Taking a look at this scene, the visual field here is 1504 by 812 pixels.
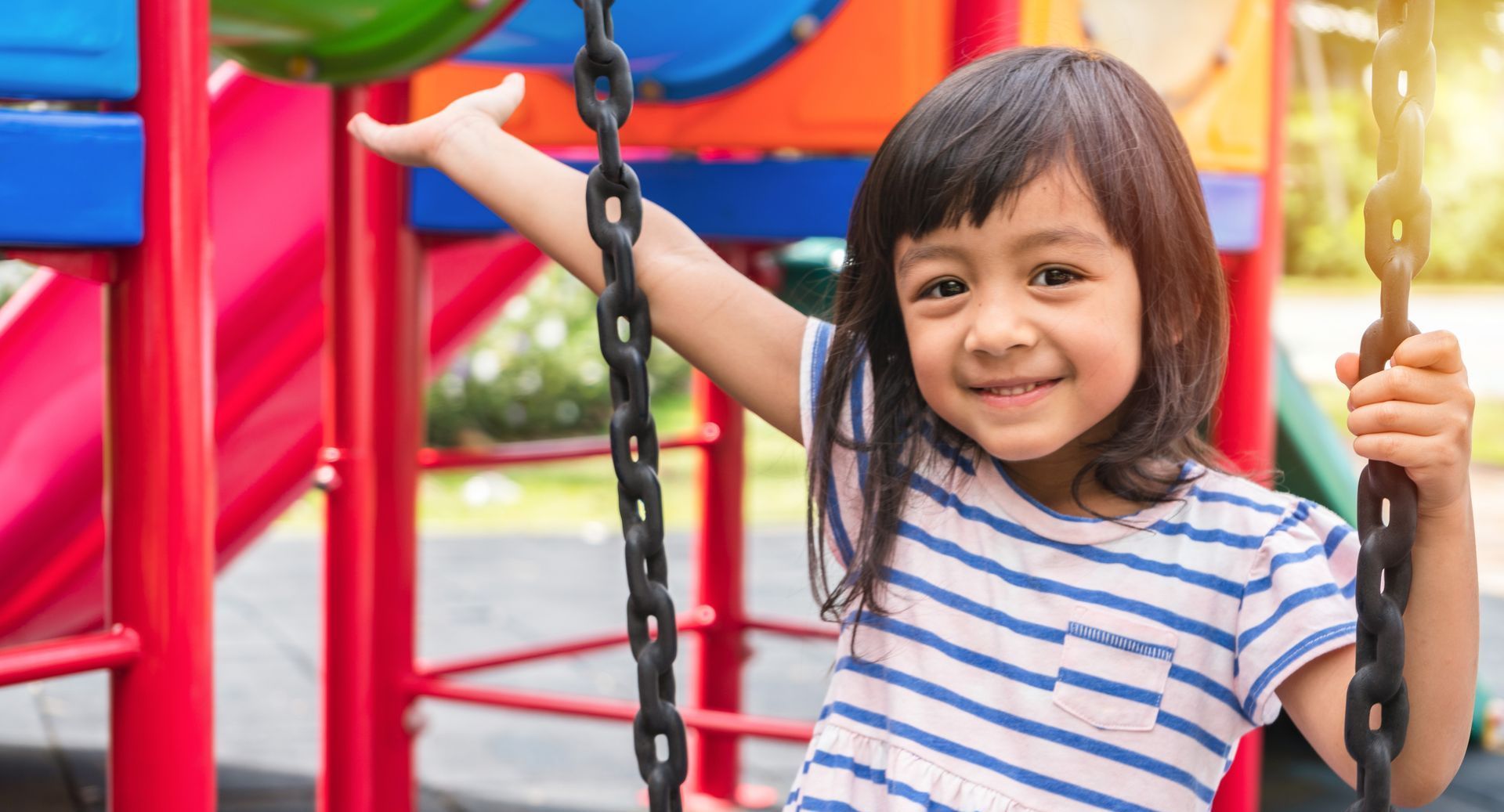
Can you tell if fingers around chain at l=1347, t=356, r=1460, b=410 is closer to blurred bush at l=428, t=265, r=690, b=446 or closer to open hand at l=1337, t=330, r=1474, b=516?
open hand at l=1337, t=330, r=1474, b=516

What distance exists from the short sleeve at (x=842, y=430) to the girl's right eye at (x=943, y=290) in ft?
0.52

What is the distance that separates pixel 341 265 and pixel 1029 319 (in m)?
1.60

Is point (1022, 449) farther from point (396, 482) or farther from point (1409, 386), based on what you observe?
point (396, 482)

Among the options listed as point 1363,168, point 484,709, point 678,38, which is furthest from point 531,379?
point 1363,168

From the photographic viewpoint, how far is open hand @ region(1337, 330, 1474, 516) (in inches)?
42.6

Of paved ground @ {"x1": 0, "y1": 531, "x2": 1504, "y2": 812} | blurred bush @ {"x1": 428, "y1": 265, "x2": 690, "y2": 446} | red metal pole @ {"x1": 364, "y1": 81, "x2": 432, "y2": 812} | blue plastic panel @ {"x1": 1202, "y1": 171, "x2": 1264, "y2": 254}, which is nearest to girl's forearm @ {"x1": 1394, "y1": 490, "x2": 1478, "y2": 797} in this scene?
blue plastic panel @ {"x1": 1202, "y1": 171, "x2": 1264, "y2": 254}

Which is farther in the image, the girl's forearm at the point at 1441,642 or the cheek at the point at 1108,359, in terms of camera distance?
the cheek at the point at 1108,359

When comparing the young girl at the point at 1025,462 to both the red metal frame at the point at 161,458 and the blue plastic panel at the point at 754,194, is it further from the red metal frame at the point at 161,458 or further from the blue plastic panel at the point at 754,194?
the blue plastic panel at the point at 754,194

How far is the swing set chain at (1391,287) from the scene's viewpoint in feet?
3.36

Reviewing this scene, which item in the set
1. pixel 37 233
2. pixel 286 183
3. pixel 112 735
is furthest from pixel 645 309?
pixel 286 183

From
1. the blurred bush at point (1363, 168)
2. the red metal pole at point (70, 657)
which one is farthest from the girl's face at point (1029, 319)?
the blurred bush at point (1363, 168)

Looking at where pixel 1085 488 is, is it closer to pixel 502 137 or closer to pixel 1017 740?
pixel 1017 740

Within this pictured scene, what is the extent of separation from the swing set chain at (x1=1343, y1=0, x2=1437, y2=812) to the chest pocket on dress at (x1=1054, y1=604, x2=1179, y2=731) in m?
0.30

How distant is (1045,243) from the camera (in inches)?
51.3
